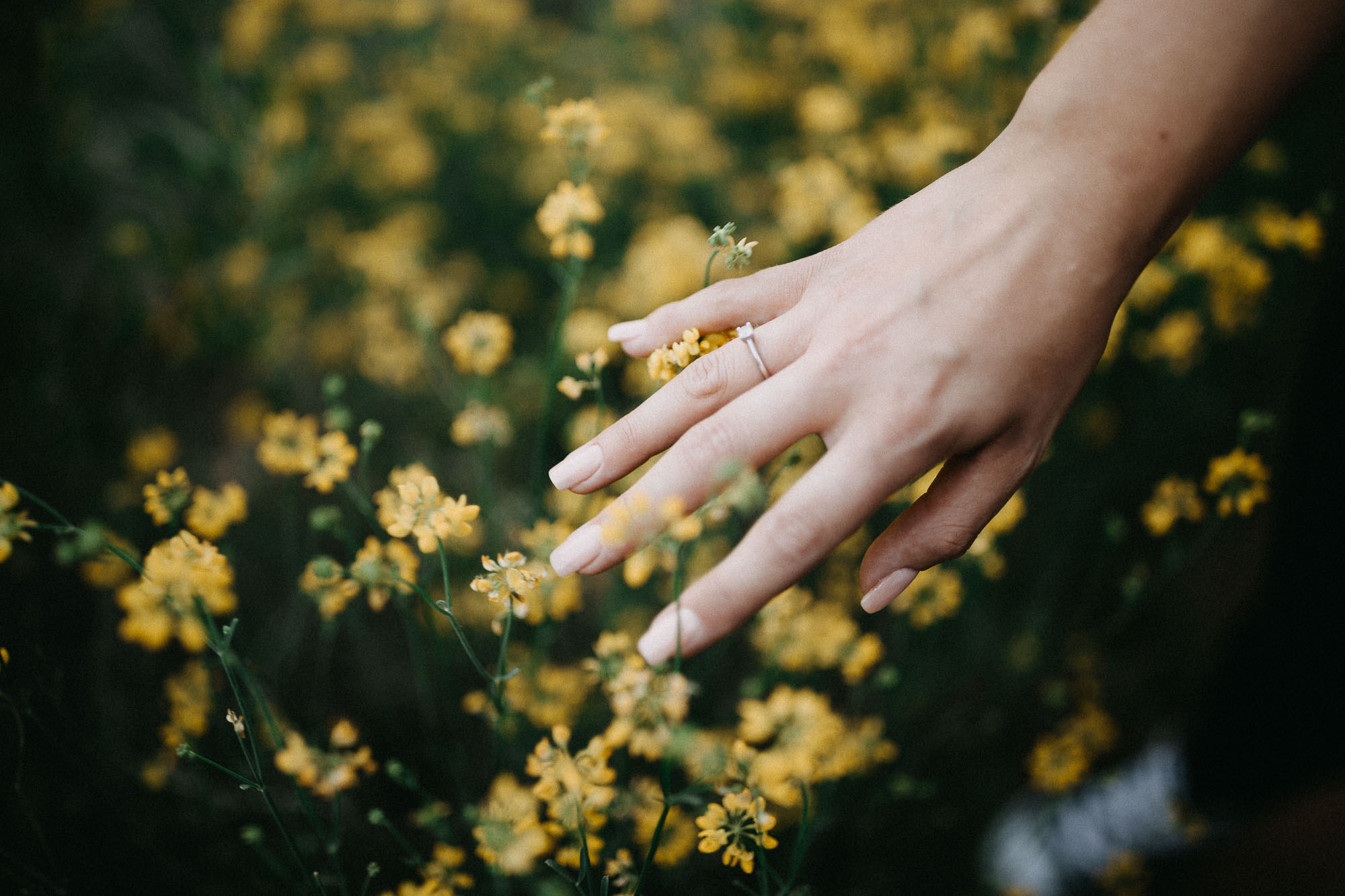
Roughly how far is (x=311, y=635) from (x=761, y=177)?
10.1 feet

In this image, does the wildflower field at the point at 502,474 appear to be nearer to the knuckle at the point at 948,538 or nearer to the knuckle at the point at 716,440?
the knuckle at the point at 716,440

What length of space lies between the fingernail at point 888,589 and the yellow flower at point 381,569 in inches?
34.8

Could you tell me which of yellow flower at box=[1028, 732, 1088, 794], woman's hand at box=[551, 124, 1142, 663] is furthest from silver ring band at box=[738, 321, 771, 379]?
yellow flower at box=[1028, 732, 1088, 794]

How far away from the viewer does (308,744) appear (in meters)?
1.62

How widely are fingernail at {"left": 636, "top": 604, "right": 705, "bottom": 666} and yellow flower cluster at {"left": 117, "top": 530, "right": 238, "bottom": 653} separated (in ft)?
2.41

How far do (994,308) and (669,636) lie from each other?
81cm

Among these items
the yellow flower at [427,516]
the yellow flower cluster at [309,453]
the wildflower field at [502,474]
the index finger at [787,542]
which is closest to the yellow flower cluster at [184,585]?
the wildflower field at [502,474]

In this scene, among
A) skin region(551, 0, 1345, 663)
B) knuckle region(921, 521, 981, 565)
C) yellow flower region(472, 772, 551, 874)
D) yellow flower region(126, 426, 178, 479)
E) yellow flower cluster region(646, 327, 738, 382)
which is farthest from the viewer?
yellow flower region(126, 426, 178, 479)

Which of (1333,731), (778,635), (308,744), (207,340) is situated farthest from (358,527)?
(1333,731)

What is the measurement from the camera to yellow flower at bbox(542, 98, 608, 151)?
151cm

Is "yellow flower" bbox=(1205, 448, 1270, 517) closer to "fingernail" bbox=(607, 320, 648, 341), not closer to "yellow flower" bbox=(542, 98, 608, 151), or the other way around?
"fingernail" bbox=(607, 320, 648, 341)

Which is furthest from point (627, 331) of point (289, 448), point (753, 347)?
point (289, 448)

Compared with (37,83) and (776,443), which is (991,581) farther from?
(37,83)

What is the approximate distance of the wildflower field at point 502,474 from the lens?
144 centimetres
